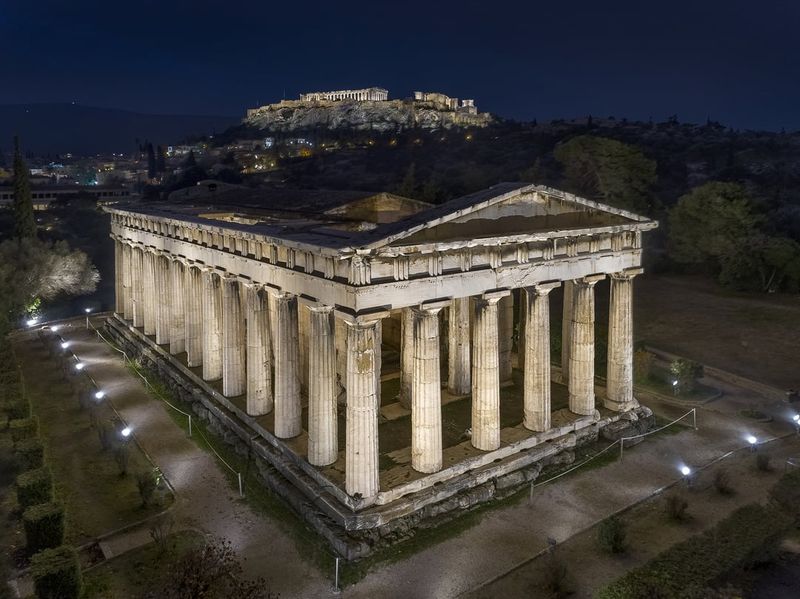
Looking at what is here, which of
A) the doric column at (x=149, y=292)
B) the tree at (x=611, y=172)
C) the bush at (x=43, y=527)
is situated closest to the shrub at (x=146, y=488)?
the bush at (x=43, y=527)

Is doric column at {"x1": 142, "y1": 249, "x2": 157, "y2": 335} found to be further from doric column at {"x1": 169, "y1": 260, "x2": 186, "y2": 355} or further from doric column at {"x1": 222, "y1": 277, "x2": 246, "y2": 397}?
doric column at {"x1": 222, "y1": 277, "x2": 246, "y2": 397}

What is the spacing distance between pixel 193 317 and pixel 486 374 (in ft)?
52.2

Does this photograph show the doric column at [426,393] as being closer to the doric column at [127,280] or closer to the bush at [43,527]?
the bush at [43,527]

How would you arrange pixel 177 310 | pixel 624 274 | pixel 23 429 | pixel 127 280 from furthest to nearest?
1. pixel 127 280
2. pixel 177 310
3. pixel 624 274
4. pixel 23 429

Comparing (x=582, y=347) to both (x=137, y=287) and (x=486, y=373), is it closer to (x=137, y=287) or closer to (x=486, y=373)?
(x=486, y=373)

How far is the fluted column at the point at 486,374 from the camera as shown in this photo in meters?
20.0

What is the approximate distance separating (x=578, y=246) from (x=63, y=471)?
20.4 m

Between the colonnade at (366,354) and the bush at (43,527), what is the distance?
23.6 feet

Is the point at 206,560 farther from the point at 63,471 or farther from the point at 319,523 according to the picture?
the point at 63,471

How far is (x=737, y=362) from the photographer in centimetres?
3434

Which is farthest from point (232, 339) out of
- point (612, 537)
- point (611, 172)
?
point (611, 172)

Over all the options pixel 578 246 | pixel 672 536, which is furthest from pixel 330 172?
pixel 672 536

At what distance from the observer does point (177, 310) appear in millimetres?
31516

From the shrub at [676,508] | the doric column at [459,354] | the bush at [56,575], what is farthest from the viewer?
the doric column at [459,354]
